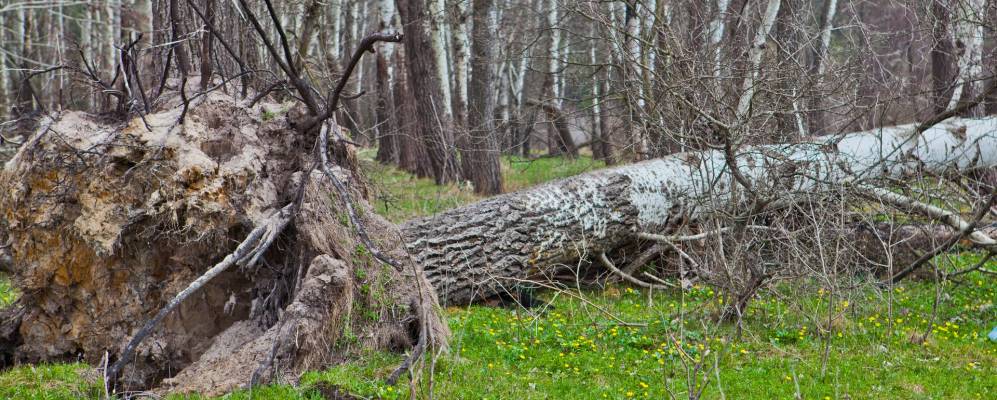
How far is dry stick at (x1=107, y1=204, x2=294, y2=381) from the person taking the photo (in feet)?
16.7

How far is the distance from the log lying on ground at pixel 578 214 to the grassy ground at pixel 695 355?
42 cm

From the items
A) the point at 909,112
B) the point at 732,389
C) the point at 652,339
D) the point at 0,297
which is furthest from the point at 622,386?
the point at 909,112

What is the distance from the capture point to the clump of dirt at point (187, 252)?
5707 millimetres

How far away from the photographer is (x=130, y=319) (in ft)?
19.8

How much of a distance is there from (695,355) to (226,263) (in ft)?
11.2

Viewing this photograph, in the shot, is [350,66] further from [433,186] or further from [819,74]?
[433,186]

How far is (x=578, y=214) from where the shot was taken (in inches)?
334

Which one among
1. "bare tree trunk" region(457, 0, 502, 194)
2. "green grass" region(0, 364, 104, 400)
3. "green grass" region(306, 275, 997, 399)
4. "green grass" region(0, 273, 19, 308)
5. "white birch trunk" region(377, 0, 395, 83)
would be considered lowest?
"green grass" region(306, 275, 997, 399)

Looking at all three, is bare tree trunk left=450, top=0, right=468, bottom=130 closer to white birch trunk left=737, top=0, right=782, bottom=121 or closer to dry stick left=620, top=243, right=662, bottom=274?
white birch trunk left=737, top=0, right=782, bottom=121

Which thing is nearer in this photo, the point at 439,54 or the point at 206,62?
the point at 206,62

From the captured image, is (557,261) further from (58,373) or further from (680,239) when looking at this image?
(58,373)

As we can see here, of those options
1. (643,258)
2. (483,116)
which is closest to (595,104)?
(643,258)

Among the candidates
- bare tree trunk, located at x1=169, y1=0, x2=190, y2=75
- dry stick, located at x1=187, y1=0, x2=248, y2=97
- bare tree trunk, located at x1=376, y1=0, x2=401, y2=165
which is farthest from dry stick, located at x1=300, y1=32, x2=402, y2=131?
bare tree trunk, located at x1=376, y1=0, x2=401, y2=165

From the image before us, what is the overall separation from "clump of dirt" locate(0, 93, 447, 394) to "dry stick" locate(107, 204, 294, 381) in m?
0.12
